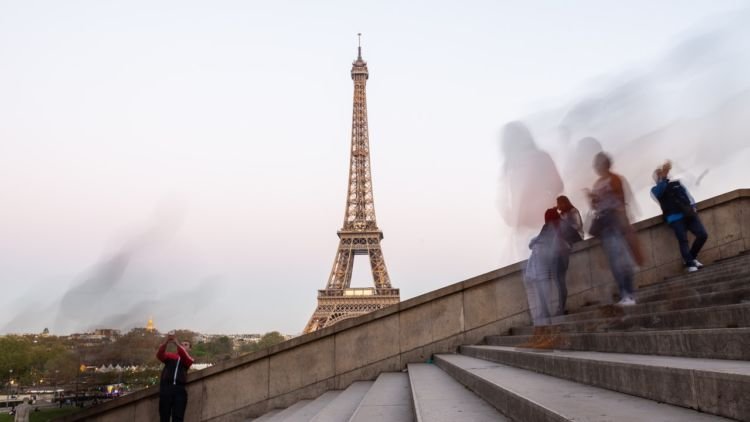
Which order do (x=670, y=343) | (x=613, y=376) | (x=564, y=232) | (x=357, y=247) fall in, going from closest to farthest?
1. (x=613, y=376)
2. (x=670, y=343)
3. (x=564, y=232)
4. (x=357, y=247)

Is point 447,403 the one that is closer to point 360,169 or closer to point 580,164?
point 580,164

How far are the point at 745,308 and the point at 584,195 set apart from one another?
2.80 m

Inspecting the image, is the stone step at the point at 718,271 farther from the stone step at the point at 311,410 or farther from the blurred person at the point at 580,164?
the stone step at the point at 311,410

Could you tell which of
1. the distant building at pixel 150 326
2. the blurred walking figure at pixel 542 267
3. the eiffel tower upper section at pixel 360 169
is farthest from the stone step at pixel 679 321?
the eiffel tower upper section at pixel 360 169

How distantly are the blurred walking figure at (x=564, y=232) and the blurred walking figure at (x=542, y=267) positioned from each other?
9.8 inches

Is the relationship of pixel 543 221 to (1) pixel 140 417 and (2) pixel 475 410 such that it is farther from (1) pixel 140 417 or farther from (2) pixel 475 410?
(1) pixel 140 417

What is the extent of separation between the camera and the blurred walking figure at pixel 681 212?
335 inches

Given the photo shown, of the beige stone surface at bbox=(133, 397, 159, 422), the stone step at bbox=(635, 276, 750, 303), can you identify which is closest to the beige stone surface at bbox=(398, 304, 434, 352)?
the stone step at bbox=(635, 276, 750, 303)

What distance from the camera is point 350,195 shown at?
7119cm

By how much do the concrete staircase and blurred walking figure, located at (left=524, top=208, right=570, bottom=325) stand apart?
28 centimetres

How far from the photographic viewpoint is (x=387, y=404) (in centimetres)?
543

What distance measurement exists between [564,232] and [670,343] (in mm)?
3334

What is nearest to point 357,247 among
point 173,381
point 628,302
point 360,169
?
point 360,169

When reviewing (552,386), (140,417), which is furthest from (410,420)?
(140,417)
